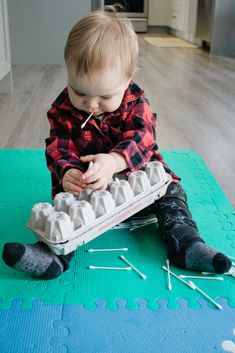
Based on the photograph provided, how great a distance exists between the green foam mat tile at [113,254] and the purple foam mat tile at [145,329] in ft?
0.05

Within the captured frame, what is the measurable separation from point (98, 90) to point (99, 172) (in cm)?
13

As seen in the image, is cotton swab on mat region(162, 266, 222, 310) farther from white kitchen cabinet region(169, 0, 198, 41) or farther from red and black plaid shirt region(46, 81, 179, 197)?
white kitchen cabinet region(169, 0, 198, 41)

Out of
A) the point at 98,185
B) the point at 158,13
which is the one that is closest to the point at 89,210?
the point at 98,185

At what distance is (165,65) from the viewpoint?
283cm

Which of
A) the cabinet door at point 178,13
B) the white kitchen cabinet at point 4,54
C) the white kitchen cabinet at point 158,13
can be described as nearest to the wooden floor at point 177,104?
the white kitchen cabinet at point 4,54

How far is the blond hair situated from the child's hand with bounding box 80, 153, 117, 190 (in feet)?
0.46

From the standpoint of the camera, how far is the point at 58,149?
83cm

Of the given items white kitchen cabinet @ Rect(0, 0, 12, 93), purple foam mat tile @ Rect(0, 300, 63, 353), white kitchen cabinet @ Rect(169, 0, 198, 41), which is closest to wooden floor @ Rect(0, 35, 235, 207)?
white kitchen cabinet @ Rect(0, 0, 12, 93)

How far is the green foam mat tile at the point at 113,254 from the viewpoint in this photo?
26.0 inches

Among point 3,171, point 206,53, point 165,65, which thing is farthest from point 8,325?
point 206,53

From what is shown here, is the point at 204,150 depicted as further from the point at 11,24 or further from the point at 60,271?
the point at 11,24

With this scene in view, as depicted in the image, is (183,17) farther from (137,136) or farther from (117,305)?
(117,305)

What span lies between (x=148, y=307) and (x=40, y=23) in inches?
99.9

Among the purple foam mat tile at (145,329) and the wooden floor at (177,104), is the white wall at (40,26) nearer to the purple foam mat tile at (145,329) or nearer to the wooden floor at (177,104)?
the wooden floor at (177,104)
